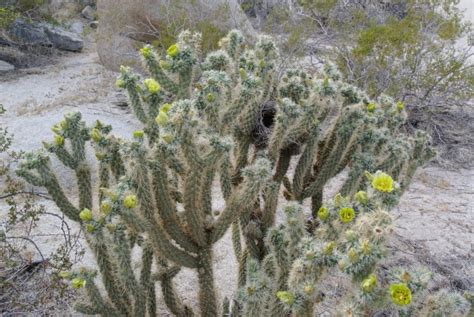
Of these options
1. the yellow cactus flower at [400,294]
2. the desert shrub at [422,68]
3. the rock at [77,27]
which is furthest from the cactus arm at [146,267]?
the rock at [77,27]

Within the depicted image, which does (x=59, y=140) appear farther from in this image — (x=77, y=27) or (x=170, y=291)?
(x=77, y=27)

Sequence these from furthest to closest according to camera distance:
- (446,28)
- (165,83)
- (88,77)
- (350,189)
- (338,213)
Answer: (88,77) → (446,28) → (350,189) → (165,83) → (338,213)

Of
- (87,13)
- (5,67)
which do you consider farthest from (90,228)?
(87,13)

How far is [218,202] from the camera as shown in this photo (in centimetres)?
506

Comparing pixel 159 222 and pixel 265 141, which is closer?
pixel 159 222

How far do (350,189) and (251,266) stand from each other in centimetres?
83

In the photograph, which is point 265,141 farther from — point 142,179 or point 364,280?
point 364,280

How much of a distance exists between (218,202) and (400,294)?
347 cm

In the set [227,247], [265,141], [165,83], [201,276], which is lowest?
[227,247]

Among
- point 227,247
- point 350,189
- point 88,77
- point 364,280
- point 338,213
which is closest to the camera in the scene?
point 364,280

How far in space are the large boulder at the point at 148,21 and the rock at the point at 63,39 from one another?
169cm

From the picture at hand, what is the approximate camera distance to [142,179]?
88.8 inches

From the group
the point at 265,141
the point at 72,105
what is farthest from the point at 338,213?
the point at 72,105

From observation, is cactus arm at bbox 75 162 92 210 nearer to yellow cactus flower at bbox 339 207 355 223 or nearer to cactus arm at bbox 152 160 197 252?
cactus arm at bbox 152 160 197 252
